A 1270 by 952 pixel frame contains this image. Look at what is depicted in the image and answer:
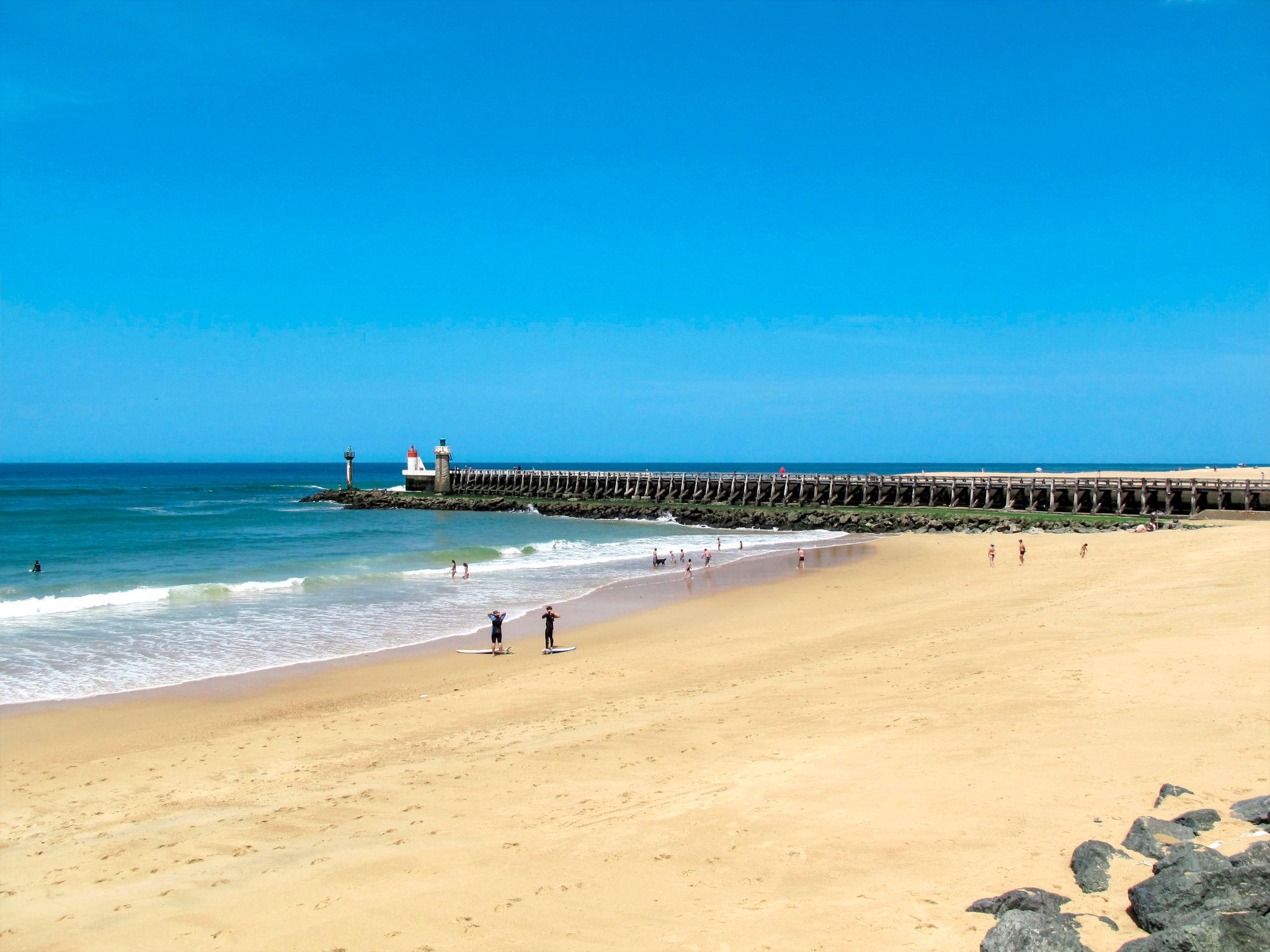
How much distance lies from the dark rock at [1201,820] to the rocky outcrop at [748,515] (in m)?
31.3

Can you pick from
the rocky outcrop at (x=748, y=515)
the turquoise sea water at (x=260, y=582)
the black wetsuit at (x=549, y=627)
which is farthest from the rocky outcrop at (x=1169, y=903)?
the rocky outcrop at (x=748, y=515)

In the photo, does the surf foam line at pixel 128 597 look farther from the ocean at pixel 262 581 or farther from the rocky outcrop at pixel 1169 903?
the rocky outcrop at pixel 1169 903

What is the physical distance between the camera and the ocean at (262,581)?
51.3 feet

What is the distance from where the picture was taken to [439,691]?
41.8 ft

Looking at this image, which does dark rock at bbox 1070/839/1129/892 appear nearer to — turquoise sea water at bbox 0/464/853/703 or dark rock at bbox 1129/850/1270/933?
dark rock at bbox 1129/850/1270/933

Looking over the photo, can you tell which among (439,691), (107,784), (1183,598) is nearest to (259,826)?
(107,784)

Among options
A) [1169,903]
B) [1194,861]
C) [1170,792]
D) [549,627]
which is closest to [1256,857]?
[1194,861]

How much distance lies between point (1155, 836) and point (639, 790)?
153 inches

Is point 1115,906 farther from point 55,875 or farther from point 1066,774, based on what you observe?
point 55,875

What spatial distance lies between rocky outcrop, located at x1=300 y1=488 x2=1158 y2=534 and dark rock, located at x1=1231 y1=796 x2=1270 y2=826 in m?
31.0

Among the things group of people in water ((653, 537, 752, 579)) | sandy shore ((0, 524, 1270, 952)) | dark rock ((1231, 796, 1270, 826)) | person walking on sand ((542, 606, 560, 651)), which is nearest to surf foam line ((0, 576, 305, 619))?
sandy shore ((0, 524, 1270, 952))

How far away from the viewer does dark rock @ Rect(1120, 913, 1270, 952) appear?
12.6ft

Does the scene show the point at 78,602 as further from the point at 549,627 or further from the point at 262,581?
the point at 549,627

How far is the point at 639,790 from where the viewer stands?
7617mm
